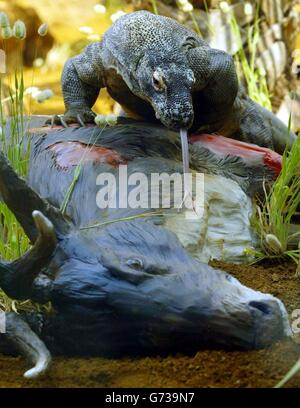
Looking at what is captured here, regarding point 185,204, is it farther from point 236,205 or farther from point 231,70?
point 231,70

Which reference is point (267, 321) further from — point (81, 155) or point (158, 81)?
point (158, 81)

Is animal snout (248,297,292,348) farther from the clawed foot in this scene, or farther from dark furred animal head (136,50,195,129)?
the clawed foot

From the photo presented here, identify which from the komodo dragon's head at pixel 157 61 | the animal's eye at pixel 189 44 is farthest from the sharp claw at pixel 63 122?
the animal's eye at pixel 189 44

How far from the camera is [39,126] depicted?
12.5ft

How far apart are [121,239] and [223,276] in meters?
0.36

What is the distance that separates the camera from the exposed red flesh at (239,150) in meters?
3.59

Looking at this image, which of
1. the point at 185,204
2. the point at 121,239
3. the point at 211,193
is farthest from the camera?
the point at 211,193

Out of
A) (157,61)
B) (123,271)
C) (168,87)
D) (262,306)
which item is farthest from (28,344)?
(157,61)

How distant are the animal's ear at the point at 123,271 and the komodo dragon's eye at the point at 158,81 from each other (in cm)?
134

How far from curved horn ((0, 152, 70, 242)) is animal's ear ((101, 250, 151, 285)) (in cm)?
22

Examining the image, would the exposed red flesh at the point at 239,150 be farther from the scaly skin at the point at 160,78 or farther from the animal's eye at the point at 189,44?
the animal's eye at the point at 189,44

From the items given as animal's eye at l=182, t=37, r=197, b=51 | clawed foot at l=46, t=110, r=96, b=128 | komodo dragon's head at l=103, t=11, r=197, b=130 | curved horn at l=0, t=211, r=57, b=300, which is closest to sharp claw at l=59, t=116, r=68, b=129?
clawed foot at l=46, t=110, r=96, b=128

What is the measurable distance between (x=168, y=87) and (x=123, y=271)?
4.55ft
